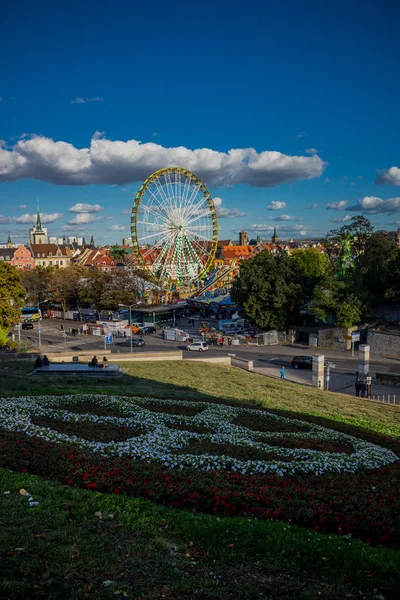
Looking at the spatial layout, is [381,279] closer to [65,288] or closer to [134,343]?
[134,343]

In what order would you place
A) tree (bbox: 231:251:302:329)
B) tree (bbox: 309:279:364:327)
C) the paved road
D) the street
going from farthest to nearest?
tree (bbox: 231:251:302:329) → tree (bbox: 309:279:364:327) → the paved road → the street

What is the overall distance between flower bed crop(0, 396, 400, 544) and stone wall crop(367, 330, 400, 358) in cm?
3254

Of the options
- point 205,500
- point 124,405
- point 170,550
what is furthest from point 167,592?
point 124,405

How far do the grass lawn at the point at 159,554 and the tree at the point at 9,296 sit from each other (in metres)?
40.4

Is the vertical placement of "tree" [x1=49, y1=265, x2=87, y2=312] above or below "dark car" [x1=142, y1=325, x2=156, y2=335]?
above

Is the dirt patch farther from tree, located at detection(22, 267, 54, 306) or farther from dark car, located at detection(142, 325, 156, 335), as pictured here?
tree, located at detection(22, 267, 54, 306)

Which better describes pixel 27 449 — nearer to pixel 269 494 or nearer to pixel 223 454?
pixel 223 454

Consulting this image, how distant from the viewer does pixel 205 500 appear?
32.0 feet

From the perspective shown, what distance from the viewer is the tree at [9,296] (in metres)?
48.6

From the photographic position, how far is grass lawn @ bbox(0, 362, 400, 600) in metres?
6.77

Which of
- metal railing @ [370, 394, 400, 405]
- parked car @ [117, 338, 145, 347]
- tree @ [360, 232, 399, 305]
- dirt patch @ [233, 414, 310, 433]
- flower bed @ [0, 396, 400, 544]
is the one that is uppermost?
tree @ [360, 232, 399, 305]

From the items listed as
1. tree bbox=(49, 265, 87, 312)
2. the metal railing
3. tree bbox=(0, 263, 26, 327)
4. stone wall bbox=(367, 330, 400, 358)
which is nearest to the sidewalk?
the metal railing

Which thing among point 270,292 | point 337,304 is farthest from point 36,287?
point 337,304

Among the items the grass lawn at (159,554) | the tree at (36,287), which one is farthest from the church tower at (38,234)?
the grass lawn at (159,554)
